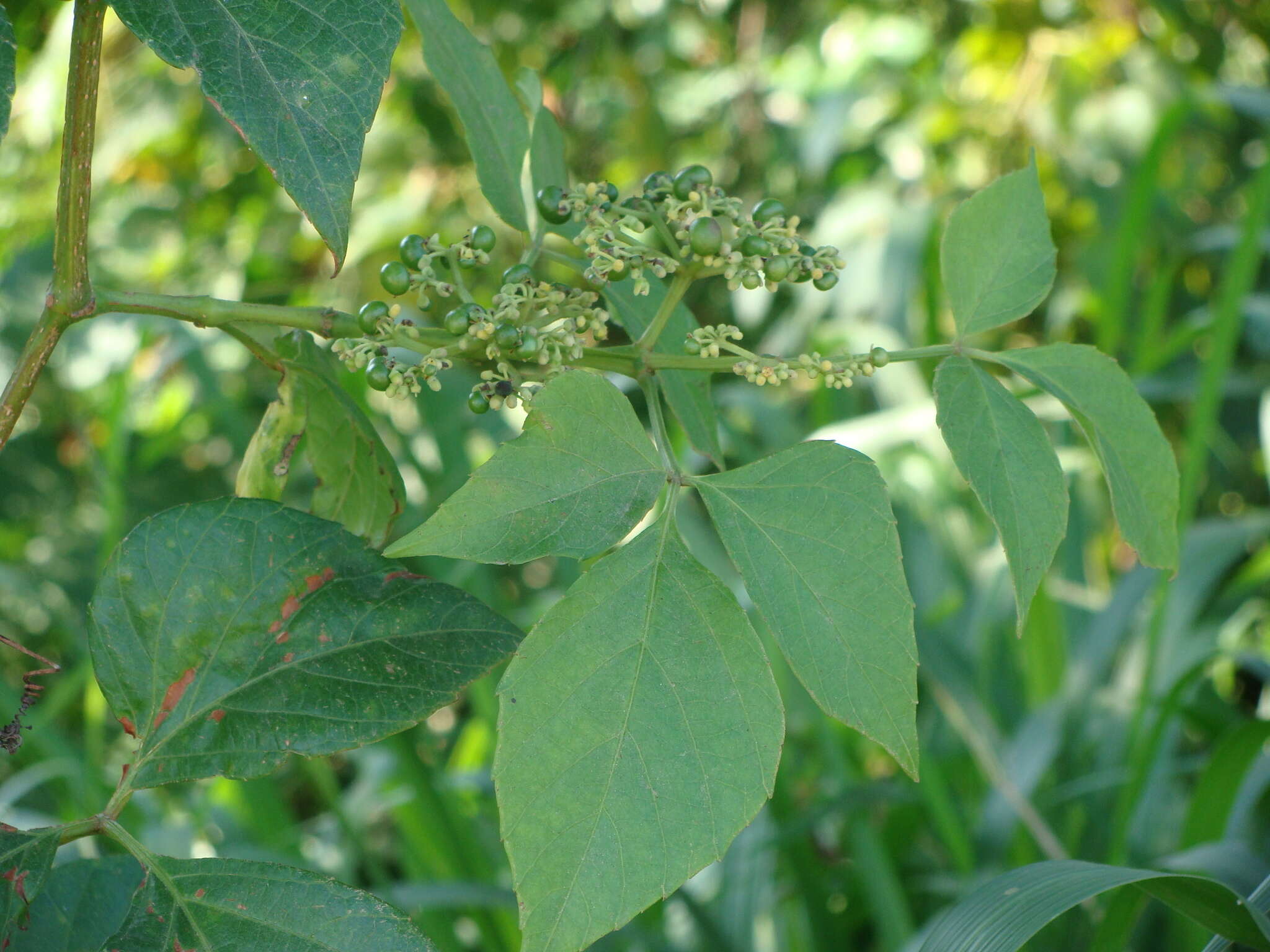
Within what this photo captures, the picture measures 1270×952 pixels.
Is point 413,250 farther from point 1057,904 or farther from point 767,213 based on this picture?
point 1057,904

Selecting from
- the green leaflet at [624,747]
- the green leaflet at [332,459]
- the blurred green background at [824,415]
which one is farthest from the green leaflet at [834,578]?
the blurred green background at [824,415]

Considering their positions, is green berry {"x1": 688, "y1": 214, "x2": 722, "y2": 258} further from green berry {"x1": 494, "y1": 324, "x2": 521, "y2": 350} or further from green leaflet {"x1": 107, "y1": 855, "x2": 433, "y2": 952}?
green leaflet {"x1": 107, "y1": 855, "x2": 433, "y2": 952}

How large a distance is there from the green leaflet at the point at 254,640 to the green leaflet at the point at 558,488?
4 centimetres

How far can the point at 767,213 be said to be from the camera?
0.89 feet

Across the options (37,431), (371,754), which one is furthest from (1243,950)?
(37,431)

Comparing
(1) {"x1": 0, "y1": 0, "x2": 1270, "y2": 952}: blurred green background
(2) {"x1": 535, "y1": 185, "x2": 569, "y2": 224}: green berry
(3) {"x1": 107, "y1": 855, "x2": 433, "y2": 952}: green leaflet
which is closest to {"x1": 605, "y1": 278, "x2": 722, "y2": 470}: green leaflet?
(2) {"x1": 535, "y1": 185, "x2": 569, "y2": 224}: green berry

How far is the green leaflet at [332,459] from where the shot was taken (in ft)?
1.04

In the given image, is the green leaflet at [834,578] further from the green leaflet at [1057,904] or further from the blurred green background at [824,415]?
the blurred green background at [824,415]

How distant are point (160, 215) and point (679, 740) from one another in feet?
4.98

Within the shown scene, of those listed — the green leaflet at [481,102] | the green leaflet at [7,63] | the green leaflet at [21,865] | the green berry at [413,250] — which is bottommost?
the green leaflet at [21,865]

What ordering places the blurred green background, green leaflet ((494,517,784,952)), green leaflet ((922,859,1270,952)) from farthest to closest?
the blurred green background < green leaflet ((922,859,1270,952)) < green leaflet ((494,517,784,952))

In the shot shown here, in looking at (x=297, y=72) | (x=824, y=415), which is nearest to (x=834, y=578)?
(x=297, y=72)

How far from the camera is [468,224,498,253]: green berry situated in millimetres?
276

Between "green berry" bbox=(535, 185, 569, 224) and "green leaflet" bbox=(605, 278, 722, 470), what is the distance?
3 cm
